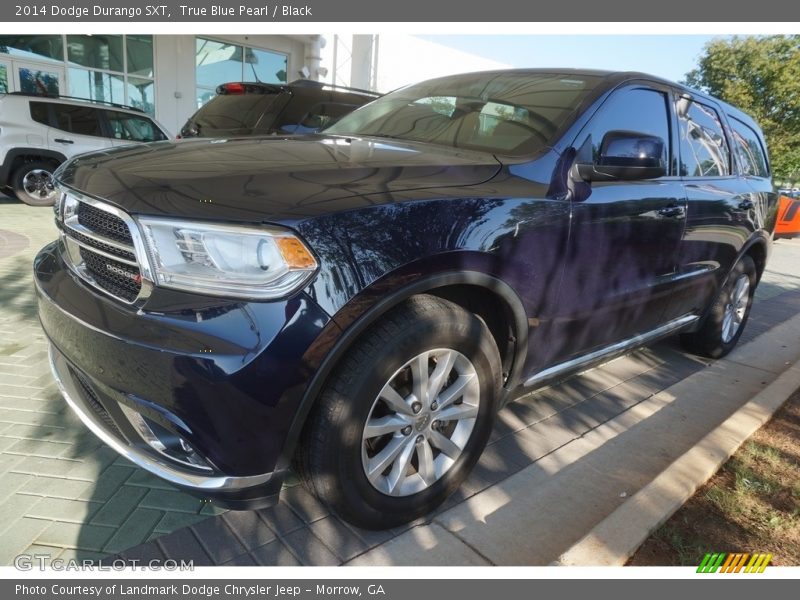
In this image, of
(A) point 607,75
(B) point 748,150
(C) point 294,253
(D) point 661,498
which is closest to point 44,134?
(A) point 607,75

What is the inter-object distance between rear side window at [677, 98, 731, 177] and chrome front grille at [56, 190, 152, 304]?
301cm

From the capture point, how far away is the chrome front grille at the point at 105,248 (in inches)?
69.5

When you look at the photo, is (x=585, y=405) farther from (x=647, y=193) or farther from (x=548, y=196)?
(x=548, y=196)

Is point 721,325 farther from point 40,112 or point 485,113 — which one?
point 40,112

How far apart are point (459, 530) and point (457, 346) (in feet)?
2.54

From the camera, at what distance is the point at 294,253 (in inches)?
65.7

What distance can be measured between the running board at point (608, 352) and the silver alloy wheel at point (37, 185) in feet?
30.5

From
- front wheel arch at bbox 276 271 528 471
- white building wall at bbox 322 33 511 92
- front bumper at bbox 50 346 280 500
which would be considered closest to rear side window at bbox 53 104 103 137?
white building wall at bbox 322 33 511 92

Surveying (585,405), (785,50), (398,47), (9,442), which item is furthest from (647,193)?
(785,50)

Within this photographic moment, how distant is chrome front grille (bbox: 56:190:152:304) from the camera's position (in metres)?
1.77

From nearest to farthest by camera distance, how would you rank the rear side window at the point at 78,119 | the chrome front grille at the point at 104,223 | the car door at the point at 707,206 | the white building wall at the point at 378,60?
1. the chrome front grille at the point at 104,223
2. the car door at the point at 707,206
3. the rear side window at the point at 78,119
4. the white building wall at the point at 378,60

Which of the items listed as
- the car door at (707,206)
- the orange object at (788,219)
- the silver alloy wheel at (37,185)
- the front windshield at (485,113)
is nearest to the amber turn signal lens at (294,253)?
the front windshield at (485,113)

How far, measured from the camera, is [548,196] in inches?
92.6

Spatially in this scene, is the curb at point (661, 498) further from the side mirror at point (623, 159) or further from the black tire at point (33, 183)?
the black tire at point (33, 183)
